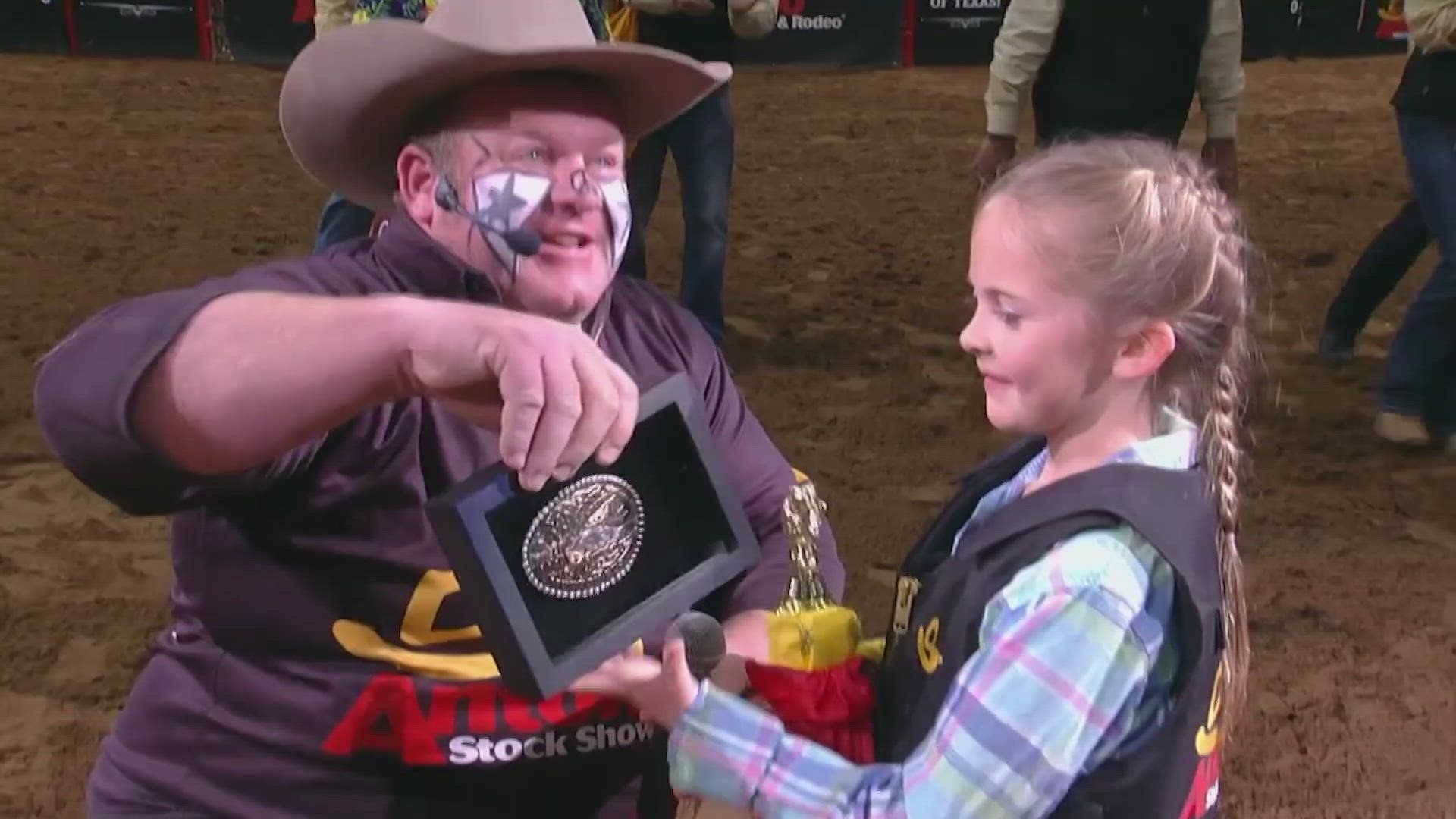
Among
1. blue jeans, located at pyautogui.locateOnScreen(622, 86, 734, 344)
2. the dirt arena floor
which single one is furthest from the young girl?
blue jeans, located at pyautogui.locateOnScreen(622, 86, 734, 344)

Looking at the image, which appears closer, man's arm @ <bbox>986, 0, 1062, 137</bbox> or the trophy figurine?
the trophy figurine

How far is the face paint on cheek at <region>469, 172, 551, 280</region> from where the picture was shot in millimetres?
1506

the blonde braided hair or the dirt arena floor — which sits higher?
the blonde braided hair

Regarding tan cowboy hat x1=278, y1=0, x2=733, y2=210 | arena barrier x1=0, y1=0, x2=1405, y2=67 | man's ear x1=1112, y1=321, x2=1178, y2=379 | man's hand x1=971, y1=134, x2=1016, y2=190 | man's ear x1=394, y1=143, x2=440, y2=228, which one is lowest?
arena barrier x1=0, y1=0, x2=1405, y2=67

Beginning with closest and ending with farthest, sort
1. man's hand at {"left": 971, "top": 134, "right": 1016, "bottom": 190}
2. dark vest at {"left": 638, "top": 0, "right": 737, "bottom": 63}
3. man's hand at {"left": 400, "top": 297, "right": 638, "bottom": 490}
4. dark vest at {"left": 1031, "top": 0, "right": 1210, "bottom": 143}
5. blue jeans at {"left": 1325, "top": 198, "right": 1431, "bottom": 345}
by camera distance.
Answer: man's hand at {"left": 400, "top": 297, "right": 638, "bottom": 490} → dark vest at {"left": 1031, "top": 0, "right": 1210, "bottom": 143} → man's hand at {"left": 971, "top": 134, "right": 1016, "bottom": 190} → dark vest at {"left": 638, "top": 0, "right": 737, "bottom": 63} → blue jeans at {"left": 1325, "top": 198, "right": 1431, "bottom": 345}

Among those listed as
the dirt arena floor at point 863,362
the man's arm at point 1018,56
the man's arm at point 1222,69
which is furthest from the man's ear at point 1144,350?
the man's arm at point 1222,69

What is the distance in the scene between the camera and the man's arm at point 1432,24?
11.1ft

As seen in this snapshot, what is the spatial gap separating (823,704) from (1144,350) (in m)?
0.41

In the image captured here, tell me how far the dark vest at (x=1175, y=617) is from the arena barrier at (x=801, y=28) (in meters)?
8.54

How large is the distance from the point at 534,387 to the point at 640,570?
1.08 ft

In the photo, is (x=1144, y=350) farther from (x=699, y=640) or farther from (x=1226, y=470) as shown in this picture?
(x=699, y=640)

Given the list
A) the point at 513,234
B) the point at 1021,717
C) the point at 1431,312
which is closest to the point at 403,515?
the point at 513,234

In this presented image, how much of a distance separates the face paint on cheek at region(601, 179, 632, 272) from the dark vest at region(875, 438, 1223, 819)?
0.48 metres

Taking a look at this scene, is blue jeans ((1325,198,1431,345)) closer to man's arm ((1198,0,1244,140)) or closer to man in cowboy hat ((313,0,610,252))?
man's arm ((1198,0,1244,140))
